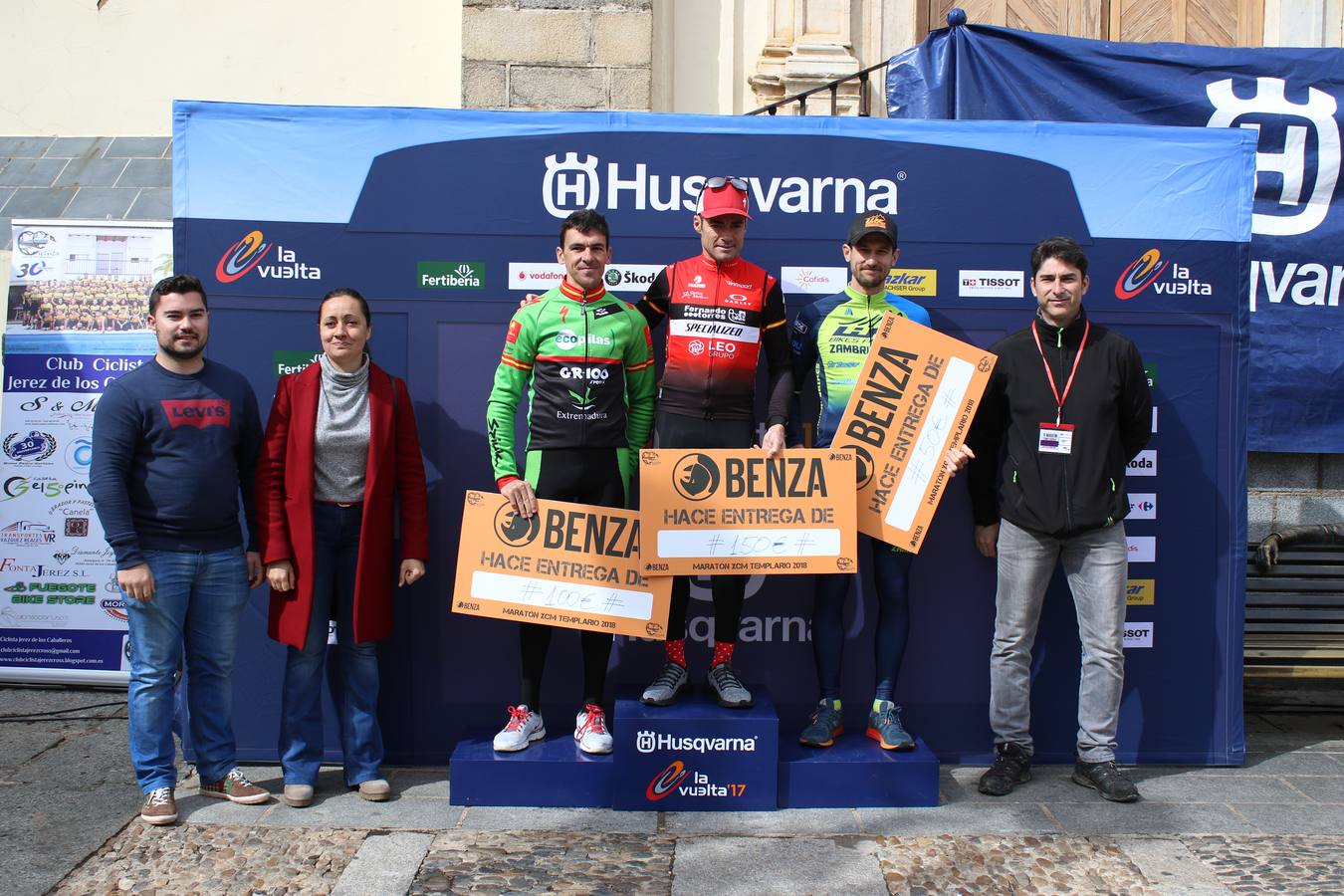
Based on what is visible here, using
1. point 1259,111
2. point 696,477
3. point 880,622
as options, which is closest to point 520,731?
point 696,477

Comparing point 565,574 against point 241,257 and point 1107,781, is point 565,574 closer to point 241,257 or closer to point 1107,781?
point 241,257

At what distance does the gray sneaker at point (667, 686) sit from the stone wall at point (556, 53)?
389cm

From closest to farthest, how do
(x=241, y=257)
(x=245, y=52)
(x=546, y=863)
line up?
(x=546, y=863), (x=241, y=257), (x=245, y=52)

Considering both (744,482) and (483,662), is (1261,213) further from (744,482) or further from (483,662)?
(483,662)

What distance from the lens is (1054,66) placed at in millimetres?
5652

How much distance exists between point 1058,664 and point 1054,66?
3.13 m

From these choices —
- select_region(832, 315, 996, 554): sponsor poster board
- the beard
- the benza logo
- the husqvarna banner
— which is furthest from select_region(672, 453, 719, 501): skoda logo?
the husqvarna banner

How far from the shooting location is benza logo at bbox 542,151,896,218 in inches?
173

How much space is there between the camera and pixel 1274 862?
3.53m

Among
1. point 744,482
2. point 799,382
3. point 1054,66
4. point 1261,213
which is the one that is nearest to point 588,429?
point 744,482

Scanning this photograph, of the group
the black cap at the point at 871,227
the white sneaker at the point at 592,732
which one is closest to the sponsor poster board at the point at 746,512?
the white sneaker at the point at 592,732

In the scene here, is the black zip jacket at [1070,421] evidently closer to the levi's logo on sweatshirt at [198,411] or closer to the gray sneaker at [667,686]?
the gray sneaker at [667,686]

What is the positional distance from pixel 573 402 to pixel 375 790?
160 cm

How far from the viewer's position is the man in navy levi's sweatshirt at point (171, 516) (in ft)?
12.1
